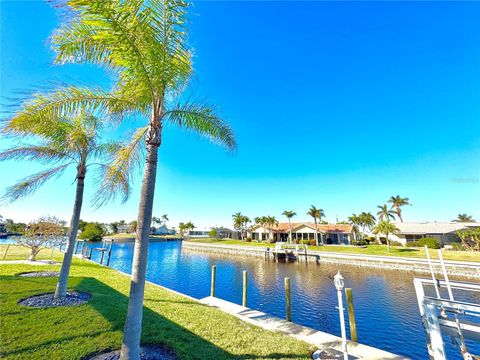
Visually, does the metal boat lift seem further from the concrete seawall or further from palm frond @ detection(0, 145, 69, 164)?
the concrete seawall

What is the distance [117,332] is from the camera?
5.77 meters

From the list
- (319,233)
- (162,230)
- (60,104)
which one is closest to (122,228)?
(162,230)

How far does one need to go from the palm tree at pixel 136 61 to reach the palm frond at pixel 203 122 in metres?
0.03

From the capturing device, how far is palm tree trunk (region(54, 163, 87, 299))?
8000 mm

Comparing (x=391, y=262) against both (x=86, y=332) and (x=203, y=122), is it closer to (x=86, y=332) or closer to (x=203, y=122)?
(x=203, y=122)

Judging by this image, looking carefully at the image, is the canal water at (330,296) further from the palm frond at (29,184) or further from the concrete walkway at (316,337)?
the palm frond at (29,184)

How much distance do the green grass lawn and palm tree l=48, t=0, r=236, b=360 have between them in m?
1.71

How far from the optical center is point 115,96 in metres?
5.55

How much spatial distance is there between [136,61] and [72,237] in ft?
23.0

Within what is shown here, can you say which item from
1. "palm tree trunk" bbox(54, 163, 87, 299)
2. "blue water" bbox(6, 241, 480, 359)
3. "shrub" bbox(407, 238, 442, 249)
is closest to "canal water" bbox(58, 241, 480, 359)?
"blue water" bbox(6, 241, 480, 359)

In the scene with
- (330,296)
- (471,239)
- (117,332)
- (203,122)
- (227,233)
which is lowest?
(330,296)

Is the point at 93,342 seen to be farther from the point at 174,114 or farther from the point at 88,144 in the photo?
the point at 88,144

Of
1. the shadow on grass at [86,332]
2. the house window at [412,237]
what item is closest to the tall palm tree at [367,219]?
the house window at [412,237]

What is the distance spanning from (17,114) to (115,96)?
1953mm
